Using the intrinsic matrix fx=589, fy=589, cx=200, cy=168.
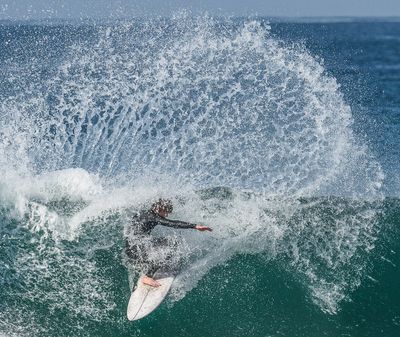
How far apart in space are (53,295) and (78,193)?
459 cm

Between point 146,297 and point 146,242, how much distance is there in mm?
1312

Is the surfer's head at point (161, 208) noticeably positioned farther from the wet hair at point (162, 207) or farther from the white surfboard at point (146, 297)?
the white surfboard at point (146, 297)

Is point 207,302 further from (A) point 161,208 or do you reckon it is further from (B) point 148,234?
(A) point 161,208

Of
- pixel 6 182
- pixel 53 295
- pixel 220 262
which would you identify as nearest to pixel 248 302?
pixel 220 262

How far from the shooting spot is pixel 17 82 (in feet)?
82.8

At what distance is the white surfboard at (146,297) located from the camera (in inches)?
463

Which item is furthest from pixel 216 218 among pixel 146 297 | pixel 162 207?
pixel 146 297

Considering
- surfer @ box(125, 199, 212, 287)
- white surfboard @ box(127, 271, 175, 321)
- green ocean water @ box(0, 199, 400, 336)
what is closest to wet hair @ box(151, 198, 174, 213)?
surfer @ box(125, 199, 212, 287)

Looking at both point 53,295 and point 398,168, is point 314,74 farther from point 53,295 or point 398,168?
point 53,295

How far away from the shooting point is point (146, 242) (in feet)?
42.4

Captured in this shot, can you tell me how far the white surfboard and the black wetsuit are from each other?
0.26m

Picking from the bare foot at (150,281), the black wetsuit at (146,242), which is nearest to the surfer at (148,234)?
the black wetsuit at (146,242)

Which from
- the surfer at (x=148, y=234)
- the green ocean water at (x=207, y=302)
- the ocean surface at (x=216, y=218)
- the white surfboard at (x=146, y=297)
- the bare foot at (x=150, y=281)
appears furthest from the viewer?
the surfer at (x=148, y=234)

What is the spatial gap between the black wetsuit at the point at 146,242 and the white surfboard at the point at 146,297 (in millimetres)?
264
